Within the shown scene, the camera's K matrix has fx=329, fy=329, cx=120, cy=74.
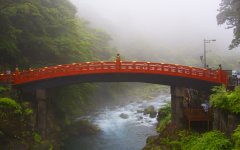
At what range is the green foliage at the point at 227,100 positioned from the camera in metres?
27.6

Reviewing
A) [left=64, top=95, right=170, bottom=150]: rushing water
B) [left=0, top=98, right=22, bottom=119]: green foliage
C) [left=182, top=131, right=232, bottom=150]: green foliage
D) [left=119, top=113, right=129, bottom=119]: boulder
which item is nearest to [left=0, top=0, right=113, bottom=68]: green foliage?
[left=0, top=98, right=22, bottom=119]: green foliage

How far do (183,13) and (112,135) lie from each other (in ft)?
484

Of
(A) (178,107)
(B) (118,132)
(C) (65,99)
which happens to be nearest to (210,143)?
(A) (178,107)

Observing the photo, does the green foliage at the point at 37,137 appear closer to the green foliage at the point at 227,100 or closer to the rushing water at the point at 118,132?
the rushing water at the point at 118,132

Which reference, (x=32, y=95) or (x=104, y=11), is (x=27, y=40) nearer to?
(x=32, y=95)

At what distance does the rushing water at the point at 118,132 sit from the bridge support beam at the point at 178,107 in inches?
234

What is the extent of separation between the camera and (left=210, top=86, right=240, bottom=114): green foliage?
90.5 ft

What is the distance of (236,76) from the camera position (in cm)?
3362

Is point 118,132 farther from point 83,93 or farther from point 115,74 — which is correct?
point 115,74

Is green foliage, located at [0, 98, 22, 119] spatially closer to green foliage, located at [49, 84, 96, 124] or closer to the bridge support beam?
green foliage, located at [49, 84, 96, 124]

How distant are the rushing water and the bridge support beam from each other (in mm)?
5945

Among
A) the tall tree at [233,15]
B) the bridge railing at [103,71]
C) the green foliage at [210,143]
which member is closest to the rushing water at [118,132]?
the green foliage at [210,143]

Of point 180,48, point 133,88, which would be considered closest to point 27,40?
point 133,88

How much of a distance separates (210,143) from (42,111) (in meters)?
19.1
